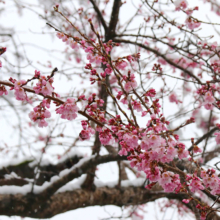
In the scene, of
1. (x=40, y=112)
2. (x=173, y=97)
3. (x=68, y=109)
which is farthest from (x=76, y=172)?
(x=173, y=97)

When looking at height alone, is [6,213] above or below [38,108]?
below

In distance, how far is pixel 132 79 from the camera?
4.67 ft

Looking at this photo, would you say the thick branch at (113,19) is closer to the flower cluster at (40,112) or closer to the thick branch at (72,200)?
the thick branch at (72,200)

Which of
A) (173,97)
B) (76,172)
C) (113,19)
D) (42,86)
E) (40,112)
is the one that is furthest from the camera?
(173,97)

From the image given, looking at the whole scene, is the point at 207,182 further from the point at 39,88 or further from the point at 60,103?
the point at 39,88

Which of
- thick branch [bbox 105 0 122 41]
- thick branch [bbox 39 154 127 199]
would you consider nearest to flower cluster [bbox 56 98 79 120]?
thick branch [bbox 39 154 127 199]

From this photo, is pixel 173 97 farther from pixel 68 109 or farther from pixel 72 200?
pixel 68 109

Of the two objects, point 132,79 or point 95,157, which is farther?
point 95,157

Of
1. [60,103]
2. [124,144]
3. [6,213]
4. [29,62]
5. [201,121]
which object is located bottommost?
[6,213]

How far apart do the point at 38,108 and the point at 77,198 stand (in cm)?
198

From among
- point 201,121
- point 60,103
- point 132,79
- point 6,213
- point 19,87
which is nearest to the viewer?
point 19,87

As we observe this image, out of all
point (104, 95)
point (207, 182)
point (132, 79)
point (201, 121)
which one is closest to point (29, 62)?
point (104, 95)

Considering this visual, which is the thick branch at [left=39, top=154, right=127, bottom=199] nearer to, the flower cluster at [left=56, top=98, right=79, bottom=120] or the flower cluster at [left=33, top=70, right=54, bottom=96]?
the flower cluster at [left=56, top=98, right=79, bottom=120]

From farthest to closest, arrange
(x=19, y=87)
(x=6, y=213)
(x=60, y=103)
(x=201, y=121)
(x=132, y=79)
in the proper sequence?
1. (x=201, y=121)
2. (x=6, y=213)
3. (x=132, y=79)
4. (x=60, y=103)
5. (x=19, y=87)
